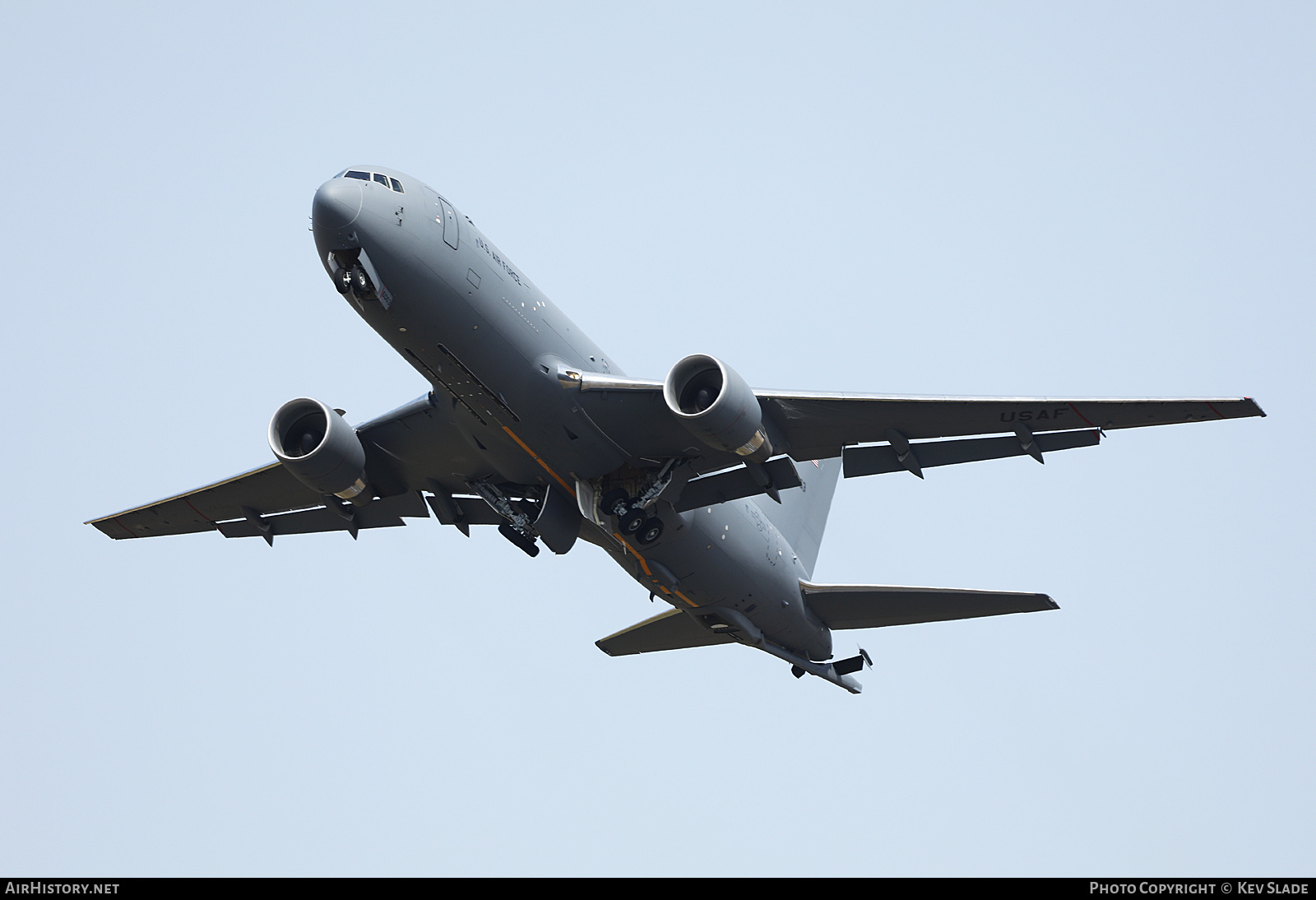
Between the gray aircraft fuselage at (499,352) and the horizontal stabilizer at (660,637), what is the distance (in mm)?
3986

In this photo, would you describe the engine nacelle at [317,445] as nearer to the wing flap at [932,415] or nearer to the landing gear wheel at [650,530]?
the landing gear wheel at [650,530]

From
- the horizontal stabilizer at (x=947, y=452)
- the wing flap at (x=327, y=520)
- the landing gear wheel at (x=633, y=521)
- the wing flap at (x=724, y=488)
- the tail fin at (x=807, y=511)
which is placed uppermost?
the tail fin at (x=807, y=511)

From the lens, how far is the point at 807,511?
108ft

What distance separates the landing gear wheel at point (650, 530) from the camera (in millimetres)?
24641

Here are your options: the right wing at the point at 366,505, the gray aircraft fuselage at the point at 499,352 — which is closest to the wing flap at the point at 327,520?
the right wing at the point at 366,505

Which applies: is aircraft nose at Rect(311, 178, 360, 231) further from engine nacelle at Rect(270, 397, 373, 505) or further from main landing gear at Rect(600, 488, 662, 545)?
main landing gear at Rect(600, 488, 662, 545)

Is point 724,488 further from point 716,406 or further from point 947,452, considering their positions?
point 947,452

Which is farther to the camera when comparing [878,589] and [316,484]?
[878,589]

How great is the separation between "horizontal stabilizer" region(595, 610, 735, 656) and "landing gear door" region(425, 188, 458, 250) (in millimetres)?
13290

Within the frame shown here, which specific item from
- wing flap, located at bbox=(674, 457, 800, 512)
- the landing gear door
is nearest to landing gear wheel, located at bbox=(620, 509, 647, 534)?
wing flap, located at bbox=(674, 457, 800, 512)

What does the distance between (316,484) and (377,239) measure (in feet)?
21.3
